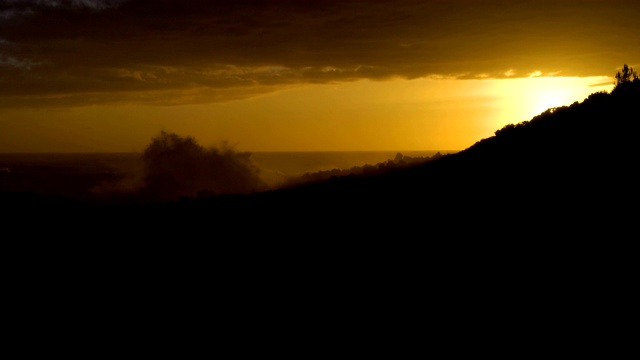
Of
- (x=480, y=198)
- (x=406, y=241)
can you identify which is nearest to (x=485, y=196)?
(x=480, y=198)

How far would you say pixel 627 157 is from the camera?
60.2 feet

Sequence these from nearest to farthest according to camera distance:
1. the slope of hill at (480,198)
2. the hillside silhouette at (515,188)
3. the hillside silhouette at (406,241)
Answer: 1. the hillside silhouette at (406,241)
2. the hillside silhouette at (515,188)
3. the slope of hill at (480,198)

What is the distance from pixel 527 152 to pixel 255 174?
281 ft

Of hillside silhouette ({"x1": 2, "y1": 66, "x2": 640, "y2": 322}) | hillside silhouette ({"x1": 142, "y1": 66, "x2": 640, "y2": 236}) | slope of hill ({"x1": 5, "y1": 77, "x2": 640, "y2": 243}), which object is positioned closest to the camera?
hillside silhouette ({"x1": 2, "y1": 66, "x2": 640, "y2": 322})

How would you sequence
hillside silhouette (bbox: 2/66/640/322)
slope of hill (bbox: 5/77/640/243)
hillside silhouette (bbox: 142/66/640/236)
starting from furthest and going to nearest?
1. slope of hill (bbox: 5/77/640/243)
2. hillside silhouette (bbox: 142/66/640/236)
3. hillside silhouette (bbox: 2/66/640/322)

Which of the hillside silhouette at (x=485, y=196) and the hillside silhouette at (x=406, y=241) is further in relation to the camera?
the hillside silhouette at (x=485, y=196)

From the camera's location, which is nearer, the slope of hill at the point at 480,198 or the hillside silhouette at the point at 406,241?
the hillside silhouette at the point at 406,241

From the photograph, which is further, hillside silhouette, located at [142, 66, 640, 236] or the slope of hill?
the slope of hill

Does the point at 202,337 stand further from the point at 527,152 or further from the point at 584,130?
the point at 584,130

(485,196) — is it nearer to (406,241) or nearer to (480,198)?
(480,198)

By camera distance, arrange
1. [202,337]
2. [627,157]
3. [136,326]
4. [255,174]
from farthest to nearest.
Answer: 1. [255,174]
2. [627,157]
3. [136,326]
4. [202,337]

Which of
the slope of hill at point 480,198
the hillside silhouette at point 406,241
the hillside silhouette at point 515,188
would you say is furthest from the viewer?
the slope of hill at point 480,198

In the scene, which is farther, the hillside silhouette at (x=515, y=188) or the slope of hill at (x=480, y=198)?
the slope of hill at (x=480, y=198)

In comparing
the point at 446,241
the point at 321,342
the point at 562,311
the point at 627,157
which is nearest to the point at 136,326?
the point at 321,342
